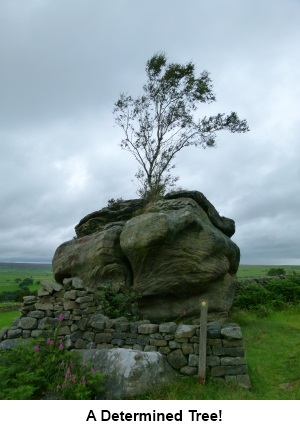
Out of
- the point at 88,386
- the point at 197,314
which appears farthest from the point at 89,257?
the point at 88,386

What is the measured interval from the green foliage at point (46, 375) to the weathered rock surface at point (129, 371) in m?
0.30

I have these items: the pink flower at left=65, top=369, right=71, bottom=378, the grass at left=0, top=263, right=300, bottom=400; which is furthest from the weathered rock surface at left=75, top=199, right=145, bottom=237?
the pink flower at left=65, top=369, right=71, bottom=378

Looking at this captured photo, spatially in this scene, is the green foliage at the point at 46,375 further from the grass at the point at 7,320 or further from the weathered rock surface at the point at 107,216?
the grass at the point at 7,320

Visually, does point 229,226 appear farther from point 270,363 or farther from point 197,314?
point 270,363

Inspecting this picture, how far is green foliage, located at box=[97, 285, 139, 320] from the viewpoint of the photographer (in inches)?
498

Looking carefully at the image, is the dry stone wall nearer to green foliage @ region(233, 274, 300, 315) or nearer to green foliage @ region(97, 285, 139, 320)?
green foliage @ region(97, 285, 139, 320)

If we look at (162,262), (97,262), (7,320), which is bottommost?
(7,320)

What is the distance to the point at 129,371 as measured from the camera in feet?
27.2

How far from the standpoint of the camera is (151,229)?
14641 millimetres

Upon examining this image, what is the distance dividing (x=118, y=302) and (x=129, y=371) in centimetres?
522

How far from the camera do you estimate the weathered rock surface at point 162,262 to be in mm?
14859

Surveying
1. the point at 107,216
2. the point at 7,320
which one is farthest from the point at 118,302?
the point at 7,320

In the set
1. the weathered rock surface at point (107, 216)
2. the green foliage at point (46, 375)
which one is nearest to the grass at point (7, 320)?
the weathered rock surface at point (107, 216)

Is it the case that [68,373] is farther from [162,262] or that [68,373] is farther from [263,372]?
[162,262]
